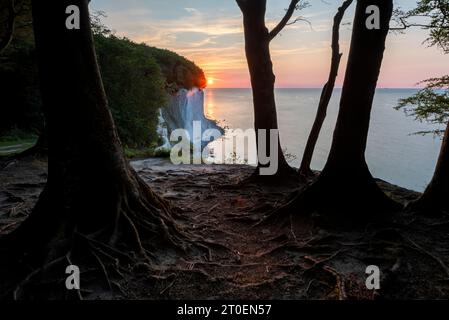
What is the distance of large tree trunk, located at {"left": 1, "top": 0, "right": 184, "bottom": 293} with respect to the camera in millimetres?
4680

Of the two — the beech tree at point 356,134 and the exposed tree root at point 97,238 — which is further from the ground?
the beech tree at point 356,134

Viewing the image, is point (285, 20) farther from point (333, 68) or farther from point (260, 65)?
point (333, 68)

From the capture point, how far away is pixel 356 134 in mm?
6199

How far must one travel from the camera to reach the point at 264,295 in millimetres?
4184

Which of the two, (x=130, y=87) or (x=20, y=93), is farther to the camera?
(x=130, y=87)

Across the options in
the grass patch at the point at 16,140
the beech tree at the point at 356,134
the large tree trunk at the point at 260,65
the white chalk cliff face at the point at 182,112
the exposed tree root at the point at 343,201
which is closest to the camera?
the beech tree at the point at 356,134

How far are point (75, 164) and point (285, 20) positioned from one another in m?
7.82

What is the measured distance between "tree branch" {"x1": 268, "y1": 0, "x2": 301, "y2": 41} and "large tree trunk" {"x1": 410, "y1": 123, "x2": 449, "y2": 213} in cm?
562

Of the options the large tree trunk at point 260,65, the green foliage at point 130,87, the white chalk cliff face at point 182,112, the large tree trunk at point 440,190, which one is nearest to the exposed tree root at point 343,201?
the large tree trunk at point 440,190

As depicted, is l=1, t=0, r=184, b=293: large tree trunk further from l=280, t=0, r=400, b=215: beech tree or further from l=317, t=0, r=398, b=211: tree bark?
l=317, t=0, r=398, b=211: tree bark

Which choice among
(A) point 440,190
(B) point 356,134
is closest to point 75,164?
(B) point 356,134

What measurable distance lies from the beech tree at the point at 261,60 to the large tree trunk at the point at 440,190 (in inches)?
170

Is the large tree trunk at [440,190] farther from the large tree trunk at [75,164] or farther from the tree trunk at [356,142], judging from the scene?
the large tree trunk at [75,164]

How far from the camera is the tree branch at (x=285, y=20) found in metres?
9.95
